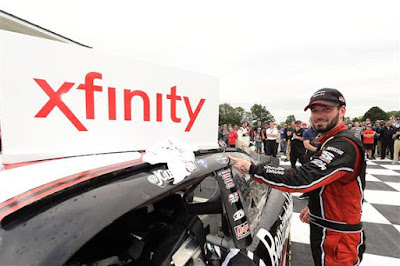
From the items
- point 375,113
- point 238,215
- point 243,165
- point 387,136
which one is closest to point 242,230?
point 238,215

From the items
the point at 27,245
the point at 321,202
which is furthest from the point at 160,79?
the point at 321,202

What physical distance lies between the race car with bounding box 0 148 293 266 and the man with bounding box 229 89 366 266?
0.26 m

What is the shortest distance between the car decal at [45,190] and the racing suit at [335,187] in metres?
0.85

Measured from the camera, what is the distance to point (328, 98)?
1302 millimetres

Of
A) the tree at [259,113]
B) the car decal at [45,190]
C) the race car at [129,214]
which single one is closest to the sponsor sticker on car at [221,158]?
the race car at [129,214]

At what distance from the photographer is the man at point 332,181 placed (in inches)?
46.2

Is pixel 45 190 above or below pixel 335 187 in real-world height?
above

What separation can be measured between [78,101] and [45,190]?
44 centimetres

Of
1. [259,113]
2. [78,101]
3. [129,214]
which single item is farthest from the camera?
[259,113]

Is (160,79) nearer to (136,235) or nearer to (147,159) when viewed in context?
(147,159)

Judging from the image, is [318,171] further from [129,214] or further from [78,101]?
[78,101]

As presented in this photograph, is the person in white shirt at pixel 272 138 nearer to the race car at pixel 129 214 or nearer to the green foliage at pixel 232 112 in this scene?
the race car at pixel 129 214

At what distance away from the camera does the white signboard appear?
805 mm

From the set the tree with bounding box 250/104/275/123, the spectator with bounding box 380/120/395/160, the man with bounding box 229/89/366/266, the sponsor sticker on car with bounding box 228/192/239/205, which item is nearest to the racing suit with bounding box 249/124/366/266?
the man with bounding box 229/89/366/266
